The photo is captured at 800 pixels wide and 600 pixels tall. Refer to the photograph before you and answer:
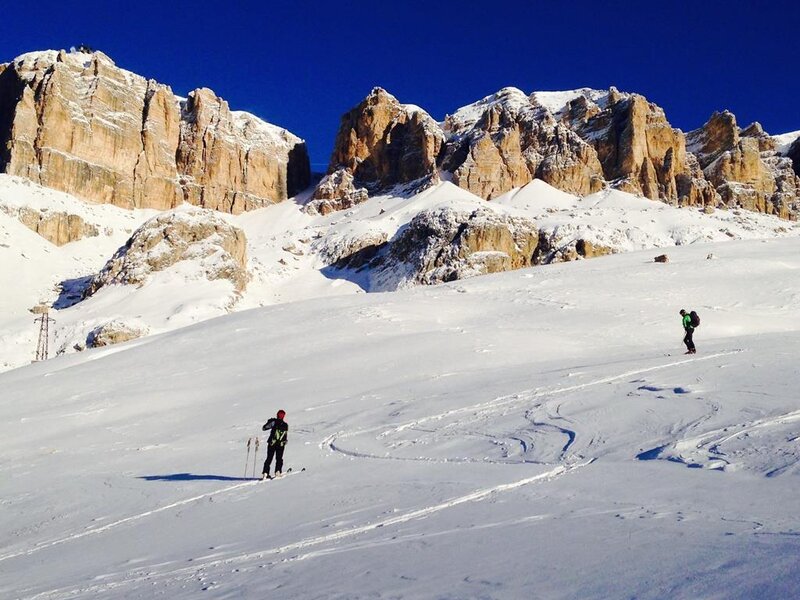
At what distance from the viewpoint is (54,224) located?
293 ft

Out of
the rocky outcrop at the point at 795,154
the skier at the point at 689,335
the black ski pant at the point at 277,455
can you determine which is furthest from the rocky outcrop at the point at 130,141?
the rocky outcrop at the point at 795,154

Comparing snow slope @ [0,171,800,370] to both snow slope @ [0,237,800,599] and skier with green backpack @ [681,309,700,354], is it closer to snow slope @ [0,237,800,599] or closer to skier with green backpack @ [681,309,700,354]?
snow slope @ [0,237,800,599]

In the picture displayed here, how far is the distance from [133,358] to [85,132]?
298 feet

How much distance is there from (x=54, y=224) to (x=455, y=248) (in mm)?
57964

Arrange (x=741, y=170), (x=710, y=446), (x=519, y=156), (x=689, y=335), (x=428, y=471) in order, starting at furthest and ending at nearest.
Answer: (x=741, y=170) → (x=519, y=156) → (x=689, y=335) → (x=428, y=471) → (x=710, y=446)

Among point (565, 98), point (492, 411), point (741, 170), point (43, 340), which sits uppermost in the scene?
point (565, 98)

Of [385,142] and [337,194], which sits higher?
[385,142]

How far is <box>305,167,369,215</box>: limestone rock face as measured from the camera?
118 m

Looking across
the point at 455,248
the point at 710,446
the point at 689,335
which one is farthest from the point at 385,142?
the point at 710,446

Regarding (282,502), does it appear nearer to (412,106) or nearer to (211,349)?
(211,349)

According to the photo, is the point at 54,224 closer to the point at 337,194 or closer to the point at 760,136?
the point at 337,194

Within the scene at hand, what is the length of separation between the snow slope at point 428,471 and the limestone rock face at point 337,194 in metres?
94.4

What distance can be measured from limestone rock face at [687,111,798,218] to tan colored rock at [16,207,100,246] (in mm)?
112085

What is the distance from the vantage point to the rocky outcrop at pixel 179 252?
222 ft
